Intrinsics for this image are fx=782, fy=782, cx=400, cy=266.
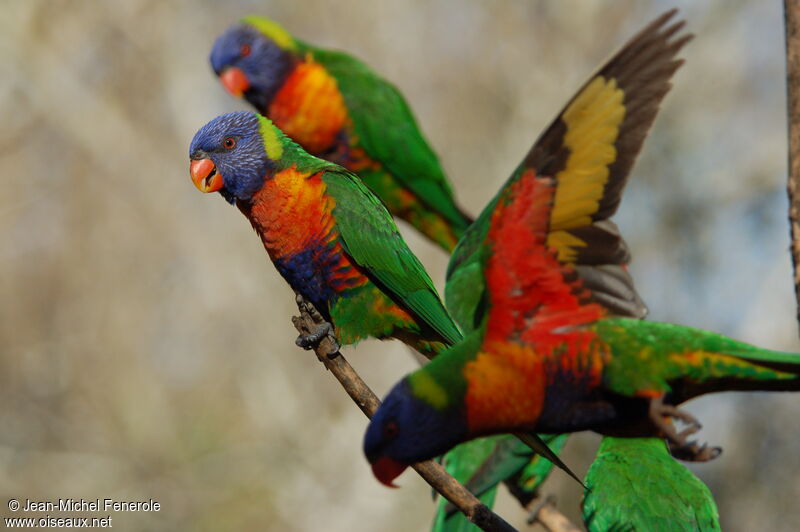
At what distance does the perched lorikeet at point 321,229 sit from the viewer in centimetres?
199

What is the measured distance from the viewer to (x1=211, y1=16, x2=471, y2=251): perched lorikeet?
12.4ft

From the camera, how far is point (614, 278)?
53.9 inches

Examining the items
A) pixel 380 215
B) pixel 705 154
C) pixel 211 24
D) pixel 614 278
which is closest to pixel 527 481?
pixel 380 215

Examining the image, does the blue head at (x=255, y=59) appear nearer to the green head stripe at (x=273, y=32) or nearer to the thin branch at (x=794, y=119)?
the green head stripe at (x=273, y=32)

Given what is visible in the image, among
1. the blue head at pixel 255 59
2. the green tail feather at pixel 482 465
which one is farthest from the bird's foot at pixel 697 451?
the blue head at pixel 255 59

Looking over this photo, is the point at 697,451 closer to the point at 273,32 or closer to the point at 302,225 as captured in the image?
the point at 302,225

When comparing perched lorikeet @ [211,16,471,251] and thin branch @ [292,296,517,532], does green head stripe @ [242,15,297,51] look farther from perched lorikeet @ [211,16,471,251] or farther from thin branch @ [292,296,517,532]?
thin branch @ [292,296,517,532]

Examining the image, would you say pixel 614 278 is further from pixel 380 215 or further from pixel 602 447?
pixel 602 447

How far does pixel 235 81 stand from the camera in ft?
13.4

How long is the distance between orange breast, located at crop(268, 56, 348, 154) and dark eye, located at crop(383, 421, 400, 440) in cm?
261

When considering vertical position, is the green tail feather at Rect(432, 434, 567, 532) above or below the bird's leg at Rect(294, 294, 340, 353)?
below

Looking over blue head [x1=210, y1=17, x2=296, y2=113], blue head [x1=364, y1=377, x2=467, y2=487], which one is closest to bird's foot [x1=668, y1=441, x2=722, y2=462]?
blue head [x1=364, y1=377, x2=467, y2=487]

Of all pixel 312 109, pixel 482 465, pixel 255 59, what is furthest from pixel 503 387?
pixel 255 59

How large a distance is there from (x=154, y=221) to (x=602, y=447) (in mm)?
6869
